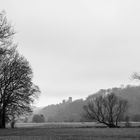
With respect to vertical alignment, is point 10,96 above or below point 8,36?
below

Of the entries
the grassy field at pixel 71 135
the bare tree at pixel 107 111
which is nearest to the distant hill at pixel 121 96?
the bare tree at pixel 107 111

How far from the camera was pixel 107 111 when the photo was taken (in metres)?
63.0

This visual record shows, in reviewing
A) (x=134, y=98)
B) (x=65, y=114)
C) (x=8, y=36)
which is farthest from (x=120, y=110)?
(x=65, y=114)

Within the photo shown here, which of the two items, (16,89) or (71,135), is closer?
(71,135)

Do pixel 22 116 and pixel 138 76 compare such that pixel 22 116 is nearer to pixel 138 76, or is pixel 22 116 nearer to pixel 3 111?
pixel 3 111

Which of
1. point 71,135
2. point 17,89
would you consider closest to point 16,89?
point 17,89

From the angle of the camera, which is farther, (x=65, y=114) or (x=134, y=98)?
(x=65, y=114)

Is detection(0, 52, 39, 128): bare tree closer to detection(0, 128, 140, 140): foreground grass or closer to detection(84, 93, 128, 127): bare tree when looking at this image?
detection(0, 128, 140, 140): foreground grass

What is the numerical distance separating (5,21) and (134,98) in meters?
125

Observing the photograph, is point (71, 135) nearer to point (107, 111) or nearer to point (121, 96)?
point (107, 111)

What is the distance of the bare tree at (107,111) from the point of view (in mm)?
59978

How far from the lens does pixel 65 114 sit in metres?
165

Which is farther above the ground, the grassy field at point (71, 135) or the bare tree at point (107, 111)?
the bare tree at point (107, 111)

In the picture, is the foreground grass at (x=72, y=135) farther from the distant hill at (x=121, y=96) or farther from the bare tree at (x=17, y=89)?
the distant hill at (x=121, y=96)
